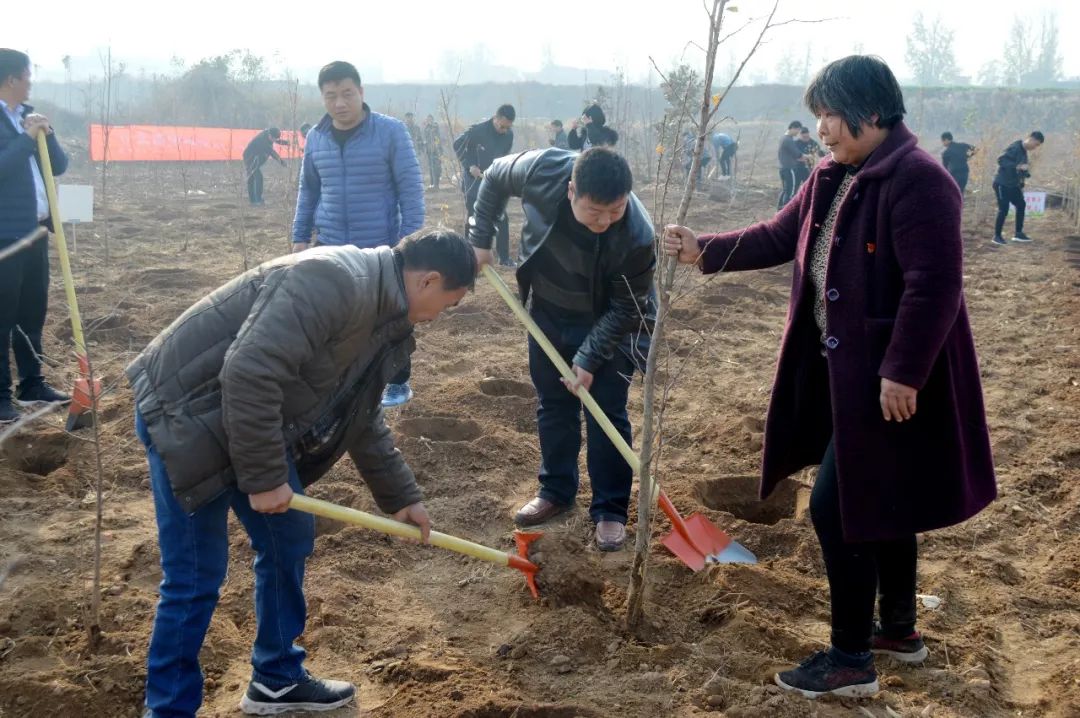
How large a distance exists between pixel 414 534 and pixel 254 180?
14033mm

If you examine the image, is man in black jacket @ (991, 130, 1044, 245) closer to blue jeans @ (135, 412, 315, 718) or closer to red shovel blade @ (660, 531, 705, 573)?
red shovel blade @ (660, 531, 705, 573)

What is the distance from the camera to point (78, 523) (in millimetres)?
3510

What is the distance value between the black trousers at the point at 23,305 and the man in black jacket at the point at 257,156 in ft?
33.8

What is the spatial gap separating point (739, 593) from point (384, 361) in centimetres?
153

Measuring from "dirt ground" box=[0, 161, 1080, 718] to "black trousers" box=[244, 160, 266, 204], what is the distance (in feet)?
32.9

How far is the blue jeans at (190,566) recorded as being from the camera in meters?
2.15

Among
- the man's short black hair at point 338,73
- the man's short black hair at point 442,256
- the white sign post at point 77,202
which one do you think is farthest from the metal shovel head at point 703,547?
the white sign post at point 77,202

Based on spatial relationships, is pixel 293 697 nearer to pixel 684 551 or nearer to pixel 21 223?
pixel 684 551

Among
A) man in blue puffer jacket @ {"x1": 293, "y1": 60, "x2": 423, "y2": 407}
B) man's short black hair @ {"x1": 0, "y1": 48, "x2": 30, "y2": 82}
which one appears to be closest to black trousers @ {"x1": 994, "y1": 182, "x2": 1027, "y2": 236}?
man in blue puffer jacket @ {"x1": 293, "y1": 60, "x2": 423, "y2": 407}

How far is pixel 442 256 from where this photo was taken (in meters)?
2.18

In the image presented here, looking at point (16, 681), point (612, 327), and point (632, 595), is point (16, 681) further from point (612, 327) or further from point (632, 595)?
point (612, 327)

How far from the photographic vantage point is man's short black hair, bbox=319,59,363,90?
13.2 feet

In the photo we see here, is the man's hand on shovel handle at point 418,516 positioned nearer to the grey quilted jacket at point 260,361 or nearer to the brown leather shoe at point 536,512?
the grey quilted jacket at point 260,361

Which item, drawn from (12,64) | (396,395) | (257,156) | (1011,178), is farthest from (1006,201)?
(257,156)
